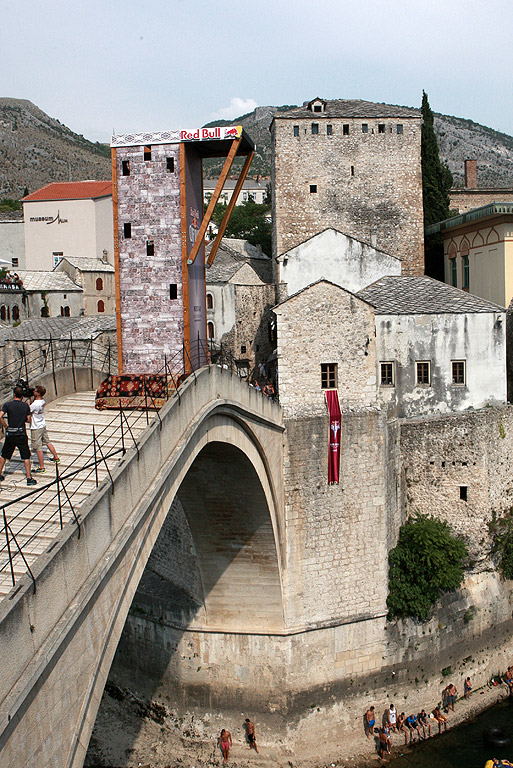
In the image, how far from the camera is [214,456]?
18500mm

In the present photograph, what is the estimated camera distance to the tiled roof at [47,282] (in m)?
39.5

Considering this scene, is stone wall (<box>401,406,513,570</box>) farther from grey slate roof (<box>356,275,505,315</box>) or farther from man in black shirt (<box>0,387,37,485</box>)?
man in black shirt (<box>0,387,37,485</box>)

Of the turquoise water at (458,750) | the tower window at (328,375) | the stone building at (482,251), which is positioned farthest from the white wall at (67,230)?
the turquoise water at (458,750)

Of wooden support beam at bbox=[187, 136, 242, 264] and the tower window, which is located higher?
wooden support beam at bbox=[187, 136, 242, 264]

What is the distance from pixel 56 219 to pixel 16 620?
4961cm

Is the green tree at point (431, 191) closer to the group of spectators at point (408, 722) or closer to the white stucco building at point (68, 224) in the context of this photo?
the group of spectators at point (408, 722)

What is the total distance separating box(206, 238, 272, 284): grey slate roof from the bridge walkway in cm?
1794

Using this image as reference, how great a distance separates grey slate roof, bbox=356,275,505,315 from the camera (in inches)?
935

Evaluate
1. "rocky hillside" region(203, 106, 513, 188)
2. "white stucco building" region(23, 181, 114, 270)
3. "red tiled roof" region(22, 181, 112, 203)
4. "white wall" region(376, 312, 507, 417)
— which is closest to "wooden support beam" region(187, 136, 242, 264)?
"white wall" region(376, 312, 507, 417)

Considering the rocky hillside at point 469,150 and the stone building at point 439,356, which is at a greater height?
the rocky hillside at point 469,150

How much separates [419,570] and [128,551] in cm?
1452

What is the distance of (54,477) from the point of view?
36.6ft

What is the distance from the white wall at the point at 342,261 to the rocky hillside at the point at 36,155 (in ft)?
223

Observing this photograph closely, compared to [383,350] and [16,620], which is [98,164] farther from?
[16,620]
